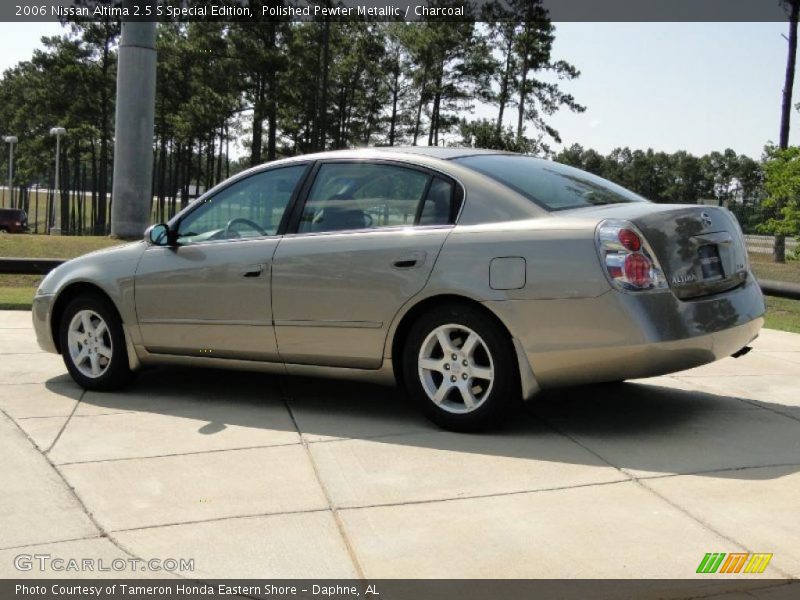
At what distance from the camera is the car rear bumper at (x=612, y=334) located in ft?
15.0

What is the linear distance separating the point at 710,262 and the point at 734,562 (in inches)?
81.1

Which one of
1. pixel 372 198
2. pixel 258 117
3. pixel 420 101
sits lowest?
pixel 372 198

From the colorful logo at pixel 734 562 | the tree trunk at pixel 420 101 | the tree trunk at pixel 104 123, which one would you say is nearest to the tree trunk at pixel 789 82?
the tree trunk at pixel 420 101

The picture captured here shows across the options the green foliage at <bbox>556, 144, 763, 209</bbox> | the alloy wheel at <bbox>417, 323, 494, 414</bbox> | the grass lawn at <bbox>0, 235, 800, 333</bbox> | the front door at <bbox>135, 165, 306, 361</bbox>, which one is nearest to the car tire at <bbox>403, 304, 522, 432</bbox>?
the alloy wheel at <bbox>417, 323, 494, 414</bbox>

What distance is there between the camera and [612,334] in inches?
181

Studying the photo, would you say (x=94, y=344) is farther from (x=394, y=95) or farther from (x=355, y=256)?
(x=394, y=95)

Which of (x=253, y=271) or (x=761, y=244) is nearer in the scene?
(x=253, y=271)

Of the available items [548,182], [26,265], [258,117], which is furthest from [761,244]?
[548,182]

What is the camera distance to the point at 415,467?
453 cm

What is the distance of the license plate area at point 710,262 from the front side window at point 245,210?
2426 mm

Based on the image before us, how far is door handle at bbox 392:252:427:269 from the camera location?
5066 mm
